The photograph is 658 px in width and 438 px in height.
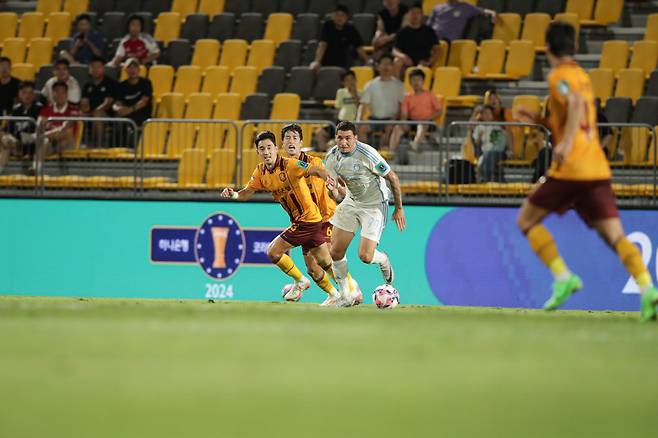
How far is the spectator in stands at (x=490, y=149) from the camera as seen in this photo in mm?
18203

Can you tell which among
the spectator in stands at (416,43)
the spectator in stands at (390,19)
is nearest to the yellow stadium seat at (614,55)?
the spectator in stands at (416,43)

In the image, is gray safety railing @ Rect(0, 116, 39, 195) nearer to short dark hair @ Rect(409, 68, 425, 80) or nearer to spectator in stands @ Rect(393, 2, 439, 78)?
Answer: short dark hair @ Rect(409, 68, 425, 80)

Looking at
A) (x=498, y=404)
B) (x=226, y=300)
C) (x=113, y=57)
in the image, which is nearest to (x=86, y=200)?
(x=226, y=300)

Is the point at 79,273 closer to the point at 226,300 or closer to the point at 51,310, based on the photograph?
the point at 226,300

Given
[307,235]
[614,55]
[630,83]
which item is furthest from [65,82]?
A: [630,83]

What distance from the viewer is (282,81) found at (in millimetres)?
22500

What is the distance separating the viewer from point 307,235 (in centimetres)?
1589

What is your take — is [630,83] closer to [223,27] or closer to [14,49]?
[223,27]

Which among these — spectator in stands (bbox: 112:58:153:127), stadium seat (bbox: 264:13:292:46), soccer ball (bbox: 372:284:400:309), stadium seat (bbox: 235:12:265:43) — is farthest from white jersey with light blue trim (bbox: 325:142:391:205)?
stadium seat (bbox: 235:12:265:43)

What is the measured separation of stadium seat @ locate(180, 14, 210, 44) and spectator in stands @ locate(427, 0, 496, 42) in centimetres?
495

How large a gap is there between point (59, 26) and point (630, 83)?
1191cm

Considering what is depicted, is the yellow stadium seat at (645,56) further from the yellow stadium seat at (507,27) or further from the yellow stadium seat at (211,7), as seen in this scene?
the yellow stadium seat at (211,7)

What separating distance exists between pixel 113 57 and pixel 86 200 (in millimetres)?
6564

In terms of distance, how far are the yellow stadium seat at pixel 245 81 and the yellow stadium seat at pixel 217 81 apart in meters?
0.30
